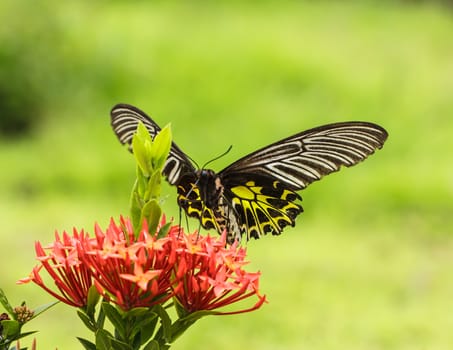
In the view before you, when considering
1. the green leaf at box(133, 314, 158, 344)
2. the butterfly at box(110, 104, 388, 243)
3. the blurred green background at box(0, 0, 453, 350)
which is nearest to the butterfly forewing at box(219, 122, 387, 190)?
the butterfly at box(110, 104, 388, 243)

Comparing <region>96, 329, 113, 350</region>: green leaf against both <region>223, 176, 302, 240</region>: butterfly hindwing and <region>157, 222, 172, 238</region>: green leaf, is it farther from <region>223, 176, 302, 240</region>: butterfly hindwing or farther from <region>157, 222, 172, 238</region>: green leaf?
<region>223, 176, 302, 240</region>: butterfly hindwing

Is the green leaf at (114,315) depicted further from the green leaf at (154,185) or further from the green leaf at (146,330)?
the green leaf at (154,185)

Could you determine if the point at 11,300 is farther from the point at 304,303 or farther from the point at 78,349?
the point at 304,303

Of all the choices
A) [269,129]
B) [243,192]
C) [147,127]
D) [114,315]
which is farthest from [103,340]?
[269,129]

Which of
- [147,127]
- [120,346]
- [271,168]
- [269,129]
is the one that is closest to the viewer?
[120,346]

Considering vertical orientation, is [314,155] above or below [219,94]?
below

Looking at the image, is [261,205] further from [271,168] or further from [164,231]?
[164,231]

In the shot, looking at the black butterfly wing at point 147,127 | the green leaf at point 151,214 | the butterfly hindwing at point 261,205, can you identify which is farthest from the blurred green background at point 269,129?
the green leaf at point 151,214

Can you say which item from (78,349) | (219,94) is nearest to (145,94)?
(219,94)
